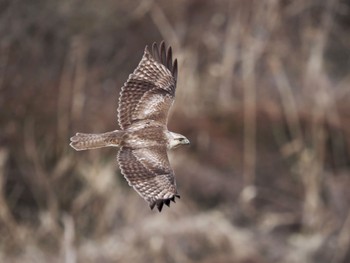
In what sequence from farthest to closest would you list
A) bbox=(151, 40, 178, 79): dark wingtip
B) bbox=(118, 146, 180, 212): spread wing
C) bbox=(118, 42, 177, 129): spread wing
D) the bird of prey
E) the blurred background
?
the blurred background
bbox=(151, 40, 178, 79): dark wingtip
bbox=(118, 42, 177, 129): spread wing
the bird of prey
bbox=(118, 146, 180, 212): spread wing

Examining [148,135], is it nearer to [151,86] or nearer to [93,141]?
[93,141]

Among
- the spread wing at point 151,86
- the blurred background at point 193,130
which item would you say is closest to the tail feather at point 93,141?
the spread wing at point 151,86

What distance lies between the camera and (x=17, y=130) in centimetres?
1548

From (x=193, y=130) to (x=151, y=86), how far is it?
7.79 metres

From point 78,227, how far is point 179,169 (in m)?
1.99

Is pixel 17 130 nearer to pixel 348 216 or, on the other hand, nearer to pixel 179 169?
pixel 179 169

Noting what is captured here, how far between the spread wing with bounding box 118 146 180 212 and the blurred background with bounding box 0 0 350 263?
6.20 metres

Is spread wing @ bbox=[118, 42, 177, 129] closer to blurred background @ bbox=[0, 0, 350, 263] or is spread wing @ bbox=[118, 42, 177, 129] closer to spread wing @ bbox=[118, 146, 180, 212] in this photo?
spread wing @ bbox=[118, 146, 180, 212]

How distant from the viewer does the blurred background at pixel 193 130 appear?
15117 mm

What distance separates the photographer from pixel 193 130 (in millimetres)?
16375

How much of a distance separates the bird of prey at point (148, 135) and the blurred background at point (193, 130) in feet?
19.0

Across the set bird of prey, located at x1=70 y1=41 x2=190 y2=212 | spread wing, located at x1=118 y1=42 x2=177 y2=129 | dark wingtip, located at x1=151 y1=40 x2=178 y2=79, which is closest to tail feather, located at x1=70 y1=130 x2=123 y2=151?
bird of prey, located at x1=70 y1=41 x2=190 y2=212

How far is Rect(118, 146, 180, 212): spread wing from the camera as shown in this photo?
766 centimetres

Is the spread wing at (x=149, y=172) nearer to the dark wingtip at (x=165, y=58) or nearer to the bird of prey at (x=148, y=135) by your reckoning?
the bird of prey at (x=148, y=135)
